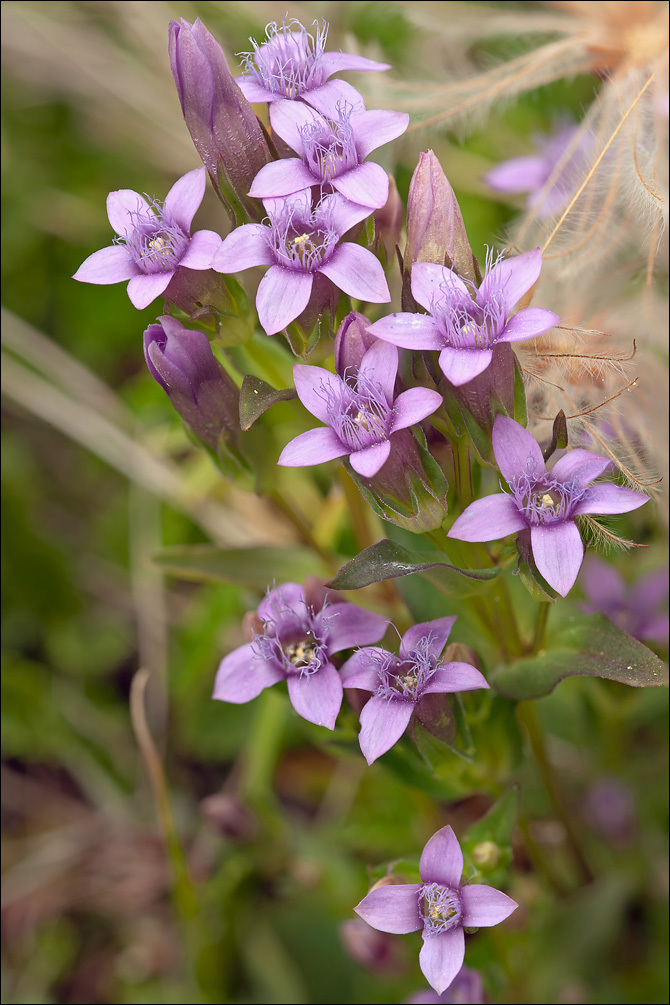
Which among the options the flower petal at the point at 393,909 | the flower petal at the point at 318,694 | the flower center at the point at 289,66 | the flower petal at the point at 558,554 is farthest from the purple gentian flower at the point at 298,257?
the flower petal at the point at 393,909

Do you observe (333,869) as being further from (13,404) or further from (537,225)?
(13,404)

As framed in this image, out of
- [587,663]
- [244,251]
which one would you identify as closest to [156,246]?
[244,251]

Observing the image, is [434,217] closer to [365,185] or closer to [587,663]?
[365,185]

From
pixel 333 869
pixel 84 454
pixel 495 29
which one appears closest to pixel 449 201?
pixel 495 29

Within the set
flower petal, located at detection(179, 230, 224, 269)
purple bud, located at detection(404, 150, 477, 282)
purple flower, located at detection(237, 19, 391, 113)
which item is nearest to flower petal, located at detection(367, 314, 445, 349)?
purple bud, located at detection(404, 150, 477, 282)

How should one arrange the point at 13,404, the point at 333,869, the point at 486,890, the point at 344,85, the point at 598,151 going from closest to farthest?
the point at 486,890
the point at 344,85
the point at 598,151
the point at 333,869
the point at 13,404
